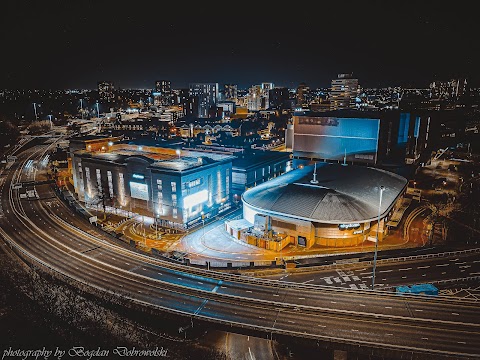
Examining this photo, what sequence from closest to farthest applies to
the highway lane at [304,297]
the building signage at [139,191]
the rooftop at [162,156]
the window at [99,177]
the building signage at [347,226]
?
the highway lane at [304,297], the building signage at [347,226], the building signage at [139,191], the rooftop at [162,156], the window at [99,177]

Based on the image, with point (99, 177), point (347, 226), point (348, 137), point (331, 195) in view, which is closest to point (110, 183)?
point (99, 177)

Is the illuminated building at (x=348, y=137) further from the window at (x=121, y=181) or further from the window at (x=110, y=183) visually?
the window at (x=110, y=183)

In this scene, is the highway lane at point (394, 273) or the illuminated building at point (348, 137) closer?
the highway lane at point (394, 273)

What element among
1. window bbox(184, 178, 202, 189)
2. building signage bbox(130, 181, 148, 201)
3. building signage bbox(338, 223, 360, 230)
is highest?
window bbox(184, 178, 202, 189)

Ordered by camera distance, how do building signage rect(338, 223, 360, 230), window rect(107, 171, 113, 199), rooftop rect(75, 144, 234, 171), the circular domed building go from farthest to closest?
1. window rect(107, 171, 113, 199)
2. rooftop rect(75, 144, 234, 171)
3. the circular domed building
4. building signage rect(338, 223, 360, 230)

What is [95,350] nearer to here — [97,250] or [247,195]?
[97,250]

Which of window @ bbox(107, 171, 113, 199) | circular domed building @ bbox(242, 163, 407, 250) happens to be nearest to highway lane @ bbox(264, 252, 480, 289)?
circular domed building @ bbox(242, 163, 407, 250)

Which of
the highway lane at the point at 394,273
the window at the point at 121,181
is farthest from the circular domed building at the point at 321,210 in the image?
the window at the point at 121,181

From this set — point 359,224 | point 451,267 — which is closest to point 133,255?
point 359,224

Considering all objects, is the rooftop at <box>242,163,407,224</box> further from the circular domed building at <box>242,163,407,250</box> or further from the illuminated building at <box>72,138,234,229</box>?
the illuminated building at <box>72,138,234,229</box>
